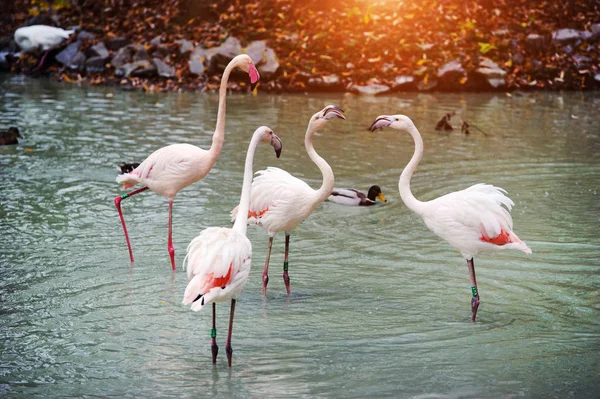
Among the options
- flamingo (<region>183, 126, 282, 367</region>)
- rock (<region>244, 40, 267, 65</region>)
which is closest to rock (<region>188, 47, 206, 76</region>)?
rock (<region>244, 40, 267, 65</region>)

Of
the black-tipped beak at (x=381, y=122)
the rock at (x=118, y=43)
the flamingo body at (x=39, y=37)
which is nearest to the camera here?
the black-tipped beak at (x=381, y=122)

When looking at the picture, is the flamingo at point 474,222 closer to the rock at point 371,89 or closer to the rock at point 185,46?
the rock at point 371,89

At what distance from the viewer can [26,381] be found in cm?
549

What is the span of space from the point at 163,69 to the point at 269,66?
291 centimetres

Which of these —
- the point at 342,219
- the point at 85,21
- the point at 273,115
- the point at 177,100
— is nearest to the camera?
the point at 342,219

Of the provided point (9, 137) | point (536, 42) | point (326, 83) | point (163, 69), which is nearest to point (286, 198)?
point (9, 137)

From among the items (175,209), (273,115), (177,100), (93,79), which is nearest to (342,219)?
(175,209)

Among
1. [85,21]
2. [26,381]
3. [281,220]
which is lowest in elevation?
[26,381]

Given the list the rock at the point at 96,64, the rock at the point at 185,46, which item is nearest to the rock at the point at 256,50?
the rock at the point at 185,46

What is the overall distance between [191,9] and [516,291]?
692 inches

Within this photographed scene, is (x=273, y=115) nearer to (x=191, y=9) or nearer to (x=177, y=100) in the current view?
(x=177, y=100)

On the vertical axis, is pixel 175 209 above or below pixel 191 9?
below

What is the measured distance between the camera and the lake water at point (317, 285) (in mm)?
5617

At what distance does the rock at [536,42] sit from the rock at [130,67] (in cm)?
977
